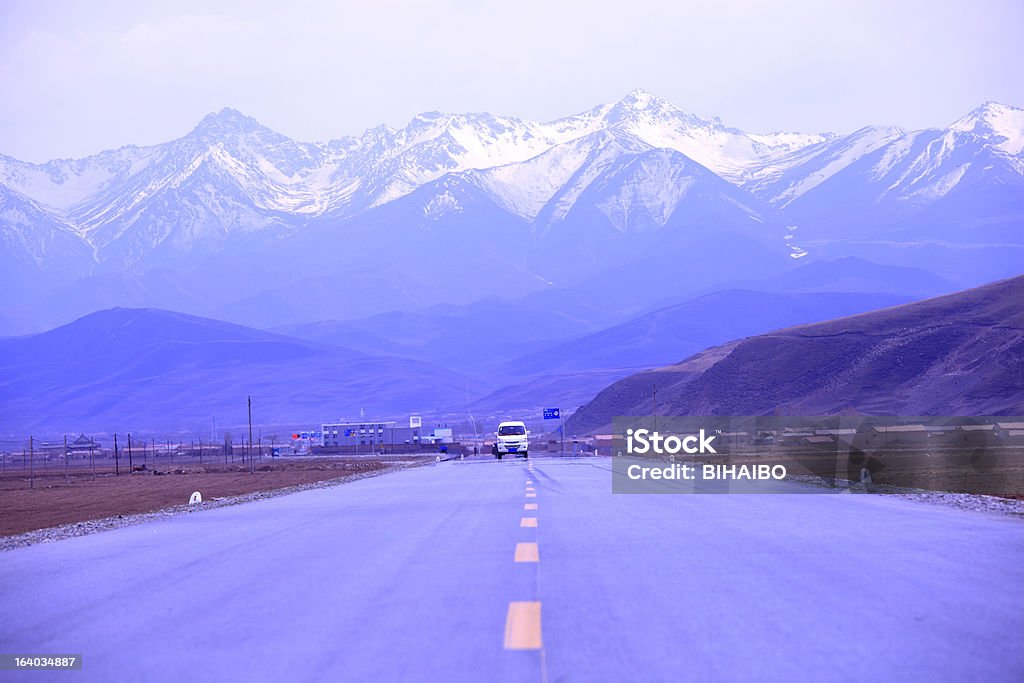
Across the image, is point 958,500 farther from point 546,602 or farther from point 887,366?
point 887,366

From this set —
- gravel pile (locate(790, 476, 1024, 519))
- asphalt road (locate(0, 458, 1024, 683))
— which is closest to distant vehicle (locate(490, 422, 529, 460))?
gravel pile (locate(790, 476, 1024, 519))

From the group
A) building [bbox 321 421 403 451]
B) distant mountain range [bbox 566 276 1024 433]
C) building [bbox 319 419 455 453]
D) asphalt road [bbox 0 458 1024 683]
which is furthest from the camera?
building [bbox 321 421 403 451]

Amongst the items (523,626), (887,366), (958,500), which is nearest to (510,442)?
(958,500)

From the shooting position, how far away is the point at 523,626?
8852mm

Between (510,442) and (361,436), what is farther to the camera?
(361,436)

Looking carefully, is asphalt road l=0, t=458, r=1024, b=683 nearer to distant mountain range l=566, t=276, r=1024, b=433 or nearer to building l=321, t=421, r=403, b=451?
distant mountain range l=566, t=276, r=1024, b=433

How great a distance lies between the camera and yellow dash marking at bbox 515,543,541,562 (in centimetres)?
1279

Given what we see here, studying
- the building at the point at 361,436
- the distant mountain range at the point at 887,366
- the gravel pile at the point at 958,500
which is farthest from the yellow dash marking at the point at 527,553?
the building at the point at 361,436

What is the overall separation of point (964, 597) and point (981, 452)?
2113 inches

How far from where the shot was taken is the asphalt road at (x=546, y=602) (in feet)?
25.5

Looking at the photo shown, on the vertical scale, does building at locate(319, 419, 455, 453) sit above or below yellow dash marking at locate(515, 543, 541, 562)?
above

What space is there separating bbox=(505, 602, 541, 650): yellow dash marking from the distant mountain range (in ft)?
319

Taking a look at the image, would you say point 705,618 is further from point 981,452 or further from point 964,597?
point 981,452

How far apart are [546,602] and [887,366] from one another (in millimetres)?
126347
